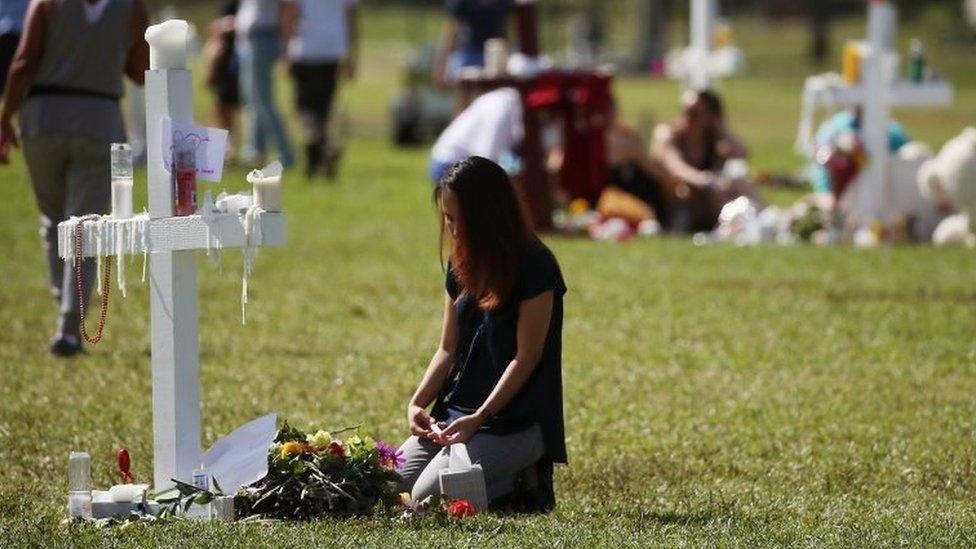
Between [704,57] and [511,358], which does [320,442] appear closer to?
[511,358]

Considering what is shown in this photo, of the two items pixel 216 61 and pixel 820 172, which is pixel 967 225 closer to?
pixel 820 172

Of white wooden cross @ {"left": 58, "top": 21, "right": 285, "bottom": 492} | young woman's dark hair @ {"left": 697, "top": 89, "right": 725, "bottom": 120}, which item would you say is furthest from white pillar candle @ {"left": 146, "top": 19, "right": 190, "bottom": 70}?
young woman's dark hair @ {"left": 697, "top": 89, "right": 725, "bottom": 120}

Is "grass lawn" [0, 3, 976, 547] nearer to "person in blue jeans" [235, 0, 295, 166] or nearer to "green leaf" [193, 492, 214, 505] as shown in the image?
"green leaf" [193, 492, 214, 505]

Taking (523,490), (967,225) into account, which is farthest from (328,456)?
(967,225)

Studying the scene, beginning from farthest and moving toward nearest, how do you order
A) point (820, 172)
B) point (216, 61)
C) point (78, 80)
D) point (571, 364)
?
1. point (216, 61)
2. point (820, 172)
3. point (571, 364)
4. point (78, 80)

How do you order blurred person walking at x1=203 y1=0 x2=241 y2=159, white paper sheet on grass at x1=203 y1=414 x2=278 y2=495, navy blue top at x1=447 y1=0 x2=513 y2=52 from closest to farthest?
1. white paper sheet on grass at x1=203 y1=414 x2=278 y2=495
2. navy blue top at x1=447 y1=0 x2=513 y2=52
3. blurred person walking at x1=203 y1=0 x2=241 y2=159

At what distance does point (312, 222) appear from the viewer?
15.0 m

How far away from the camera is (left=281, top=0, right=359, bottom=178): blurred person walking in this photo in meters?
17.0

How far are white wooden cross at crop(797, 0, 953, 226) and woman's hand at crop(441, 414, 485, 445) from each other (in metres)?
8.07

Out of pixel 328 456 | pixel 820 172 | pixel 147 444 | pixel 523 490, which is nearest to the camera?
pixel 328 456

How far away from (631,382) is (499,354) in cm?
256

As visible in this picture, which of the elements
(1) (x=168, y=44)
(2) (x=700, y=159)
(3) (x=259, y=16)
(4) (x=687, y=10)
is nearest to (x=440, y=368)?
(1) (x=168, y=44)

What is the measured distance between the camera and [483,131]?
13312mm

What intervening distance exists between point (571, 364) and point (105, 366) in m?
2.17
